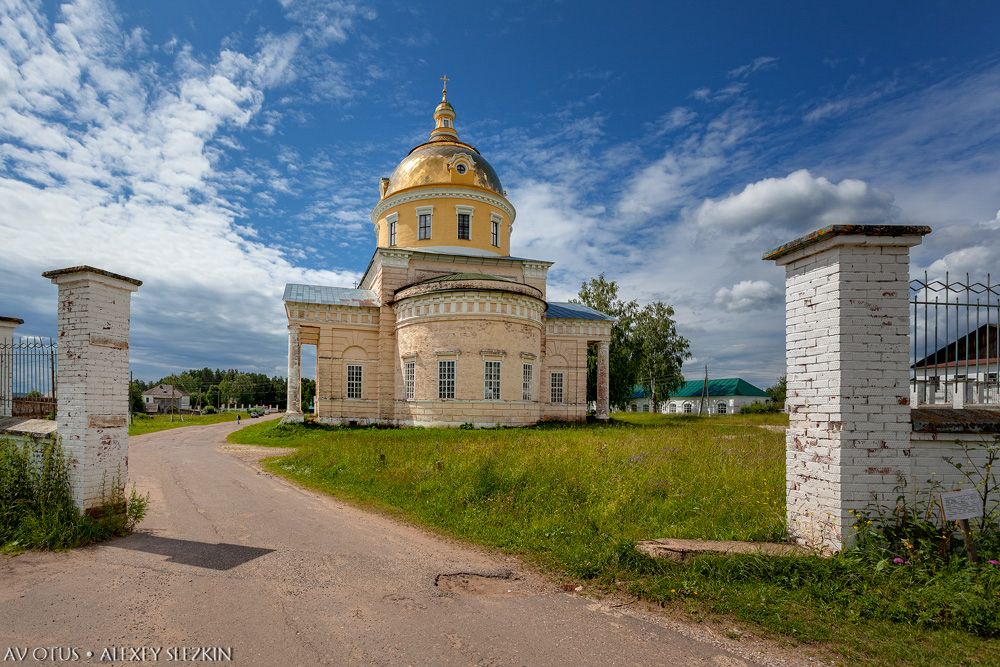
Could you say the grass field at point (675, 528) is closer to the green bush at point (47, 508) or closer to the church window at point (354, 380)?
the green bush at point (47, 508)

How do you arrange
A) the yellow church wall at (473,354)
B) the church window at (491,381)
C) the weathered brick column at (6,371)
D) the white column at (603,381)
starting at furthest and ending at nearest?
the white column at (603,381), the church window at (491,381), the yellow church wall at (473,354), the weathered brick column at (6,371)

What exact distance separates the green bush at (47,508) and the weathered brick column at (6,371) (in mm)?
3303

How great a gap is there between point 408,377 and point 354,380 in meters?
3.65

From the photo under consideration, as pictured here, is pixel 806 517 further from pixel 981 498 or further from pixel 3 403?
pixel 3 403

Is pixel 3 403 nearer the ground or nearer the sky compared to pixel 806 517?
nearer the sky

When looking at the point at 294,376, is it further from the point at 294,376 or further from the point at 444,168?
the point at 444,168

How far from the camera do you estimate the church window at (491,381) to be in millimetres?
22328

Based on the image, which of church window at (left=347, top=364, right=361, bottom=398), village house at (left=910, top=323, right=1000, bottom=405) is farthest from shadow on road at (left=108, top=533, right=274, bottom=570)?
church window at (left=347, top=364, right=361, bottom=398)

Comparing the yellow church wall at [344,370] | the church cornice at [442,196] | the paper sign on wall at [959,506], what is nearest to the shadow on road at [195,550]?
the paper sign on wall at [959,506]

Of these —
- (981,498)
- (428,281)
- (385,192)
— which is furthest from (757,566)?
(385,192)

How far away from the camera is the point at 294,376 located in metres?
24.5

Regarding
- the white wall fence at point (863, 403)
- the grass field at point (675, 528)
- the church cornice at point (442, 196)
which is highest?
the church cornice at point (442, 196)

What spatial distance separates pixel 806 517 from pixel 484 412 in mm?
16587

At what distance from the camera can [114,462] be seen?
751cm
